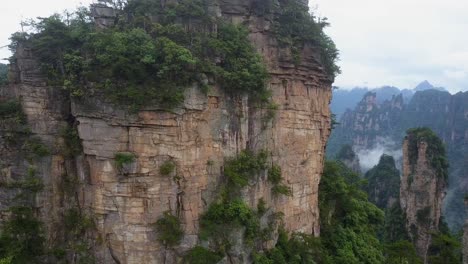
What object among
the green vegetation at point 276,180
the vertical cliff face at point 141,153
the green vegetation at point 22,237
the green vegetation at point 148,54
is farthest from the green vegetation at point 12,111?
the green vegetation at point 276,180

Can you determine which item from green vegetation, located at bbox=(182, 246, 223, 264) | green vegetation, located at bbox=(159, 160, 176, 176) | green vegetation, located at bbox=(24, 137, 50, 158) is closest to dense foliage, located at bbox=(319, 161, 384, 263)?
green vegetation, located at bbox=(182, 246, 223, 264)

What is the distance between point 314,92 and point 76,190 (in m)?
12.2

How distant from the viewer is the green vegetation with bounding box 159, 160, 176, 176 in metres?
15.3

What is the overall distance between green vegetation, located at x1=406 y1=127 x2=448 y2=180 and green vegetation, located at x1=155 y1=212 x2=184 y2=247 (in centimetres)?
2816

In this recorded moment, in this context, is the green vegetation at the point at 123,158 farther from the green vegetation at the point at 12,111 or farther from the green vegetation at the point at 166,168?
the green vegetation at the point at 12,111

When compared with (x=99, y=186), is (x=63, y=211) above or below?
below

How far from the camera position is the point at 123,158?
589 inches

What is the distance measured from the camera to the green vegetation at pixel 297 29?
18.8 m

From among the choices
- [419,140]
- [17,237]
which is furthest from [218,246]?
[419,140]

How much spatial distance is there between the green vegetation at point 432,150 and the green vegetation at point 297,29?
69.3ft

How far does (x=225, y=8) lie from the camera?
18359 millimetres

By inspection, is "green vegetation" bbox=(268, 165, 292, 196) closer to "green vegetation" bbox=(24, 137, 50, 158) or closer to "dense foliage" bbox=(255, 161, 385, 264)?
"dense foliage" bbox=(255, 161, 385, 264)

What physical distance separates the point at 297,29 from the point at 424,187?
23928 mm

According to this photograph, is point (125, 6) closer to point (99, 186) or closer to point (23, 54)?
point (23, 54)
